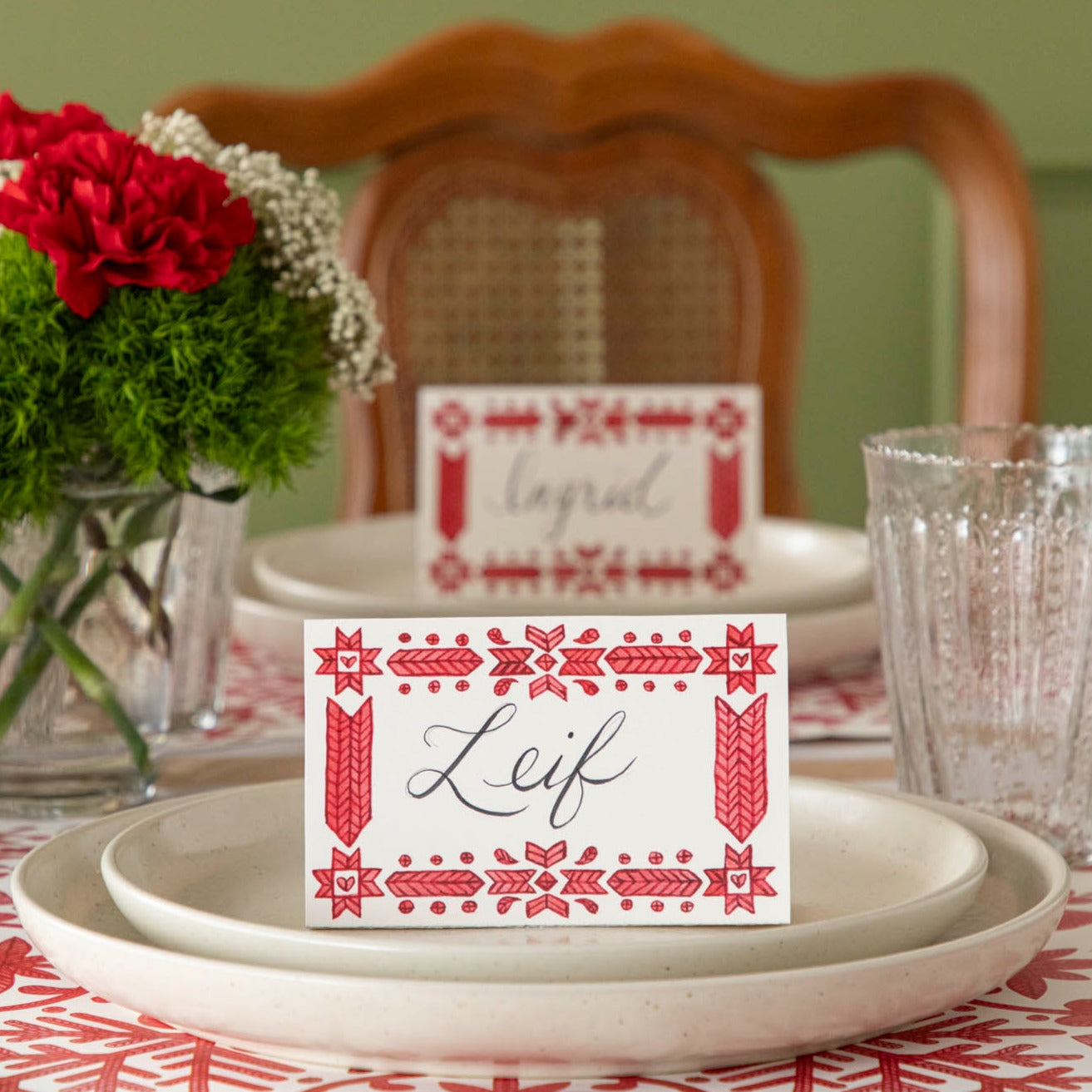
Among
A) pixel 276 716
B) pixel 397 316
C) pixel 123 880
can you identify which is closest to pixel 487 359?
pixel 397 316

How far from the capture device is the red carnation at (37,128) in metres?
0.70

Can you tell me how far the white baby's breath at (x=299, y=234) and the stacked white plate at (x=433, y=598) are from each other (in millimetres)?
159

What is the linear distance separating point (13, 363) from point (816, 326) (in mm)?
1776

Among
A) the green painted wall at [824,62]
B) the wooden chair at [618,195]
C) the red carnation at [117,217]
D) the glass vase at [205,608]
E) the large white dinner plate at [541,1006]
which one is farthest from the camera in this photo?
the green painted wall at [824,62]

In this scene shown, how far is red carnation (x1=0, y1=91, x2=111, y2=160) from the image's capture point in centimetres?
70

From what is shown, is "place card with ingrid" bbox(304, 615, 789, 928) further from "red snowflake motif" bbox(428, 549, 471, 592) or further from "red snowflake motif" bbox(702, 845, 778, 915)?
"red snowflake motif" bbox(428, 549, 471, 592)

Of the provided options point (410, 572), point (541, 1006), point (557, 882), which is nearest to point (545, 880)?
point (557, 882)

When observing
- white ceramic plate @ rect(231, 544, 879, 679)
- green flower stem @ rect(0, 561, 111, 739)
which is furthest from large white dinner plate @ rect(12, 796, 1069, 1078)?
white ceramic plate @ rect(231, 544, 879, 679)

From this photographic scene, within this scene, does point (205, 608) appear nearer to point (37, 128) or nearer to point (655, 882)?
point (37, 128)

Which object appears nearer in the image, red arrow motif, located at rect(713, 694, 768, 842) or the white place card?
red arrow motif, located at rect(713, 694, 768, 842)

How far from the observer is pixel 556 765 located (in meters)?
0.51

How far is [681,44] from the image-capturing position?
156cm

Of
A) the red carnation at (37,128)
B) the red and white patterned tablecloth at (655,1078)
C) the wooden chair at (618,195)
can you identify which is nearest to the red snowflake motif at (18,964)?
the red and white patterned tablecloth at (655,1078)

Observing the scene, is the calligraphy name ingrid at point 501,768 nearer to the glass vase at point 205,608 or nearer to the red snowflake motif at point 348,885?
the red snowflake motif at point 348,885
